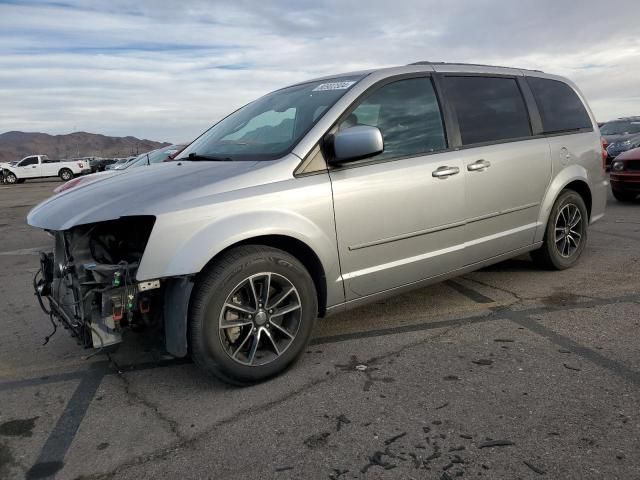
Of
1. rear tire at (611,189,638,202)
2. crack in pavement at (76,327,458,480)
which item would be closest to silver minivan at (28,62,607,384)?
crack in pavement at (76,327,458,480)

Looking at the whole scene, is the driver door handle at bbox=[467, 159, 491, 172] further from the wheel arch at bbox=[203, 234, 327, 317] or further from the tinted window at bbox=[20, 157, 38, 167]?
the tinted window at bbox=[20, 157, 38, 167]

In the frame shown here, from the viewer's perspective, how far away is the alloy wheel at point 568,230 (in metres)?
A: 5.14

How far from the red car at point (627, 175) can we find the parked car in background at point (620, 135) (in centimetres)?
485

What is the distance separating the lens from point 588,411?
2.67 m

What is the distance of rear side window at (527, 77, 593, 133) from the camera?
4.92 m

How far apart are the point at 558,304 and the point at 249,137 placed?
279 cm

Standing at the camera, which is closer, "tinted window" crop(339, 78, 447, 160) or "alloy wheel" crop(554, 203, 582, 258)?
"tinted window" crop(339, 78, 447, 160)

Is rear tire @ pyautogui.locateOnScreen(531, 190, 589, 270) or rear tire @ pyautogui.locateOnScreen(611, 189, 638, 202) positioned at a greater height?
rear tire @ pyautogui.locateOnScreen(531, 190, 589, 270)

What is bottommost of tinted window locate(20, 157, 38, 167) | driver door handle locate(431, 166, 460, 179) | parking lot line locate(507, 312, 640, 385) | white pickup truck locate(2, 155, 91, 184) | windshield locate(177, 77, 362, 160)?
parking lot line locate(507, 312, 640, 385)

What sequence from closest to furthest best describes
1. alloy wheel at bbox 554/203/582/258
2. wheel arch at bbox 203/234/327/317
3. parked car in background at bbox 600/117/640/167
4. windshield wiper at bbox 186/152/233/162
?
wheel arch at bbox 203/234/327/317 < windshield wiper at bbox 186/152/233/162 < alloy wheel at bbox 554/203/582/258 < parked car in background at bbox 600/117/640/167

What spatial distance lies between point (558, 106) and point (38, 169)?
37.5 m

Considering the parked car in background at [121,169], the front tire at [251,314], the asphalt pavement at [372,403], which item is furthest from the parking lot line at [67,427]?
the parked car in background at [121,169]

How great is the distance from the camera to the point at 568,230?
17.2ft

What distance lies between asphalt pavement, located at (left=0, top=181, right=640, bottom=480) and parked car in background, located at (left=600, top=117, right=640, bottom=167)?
12.3 meters
